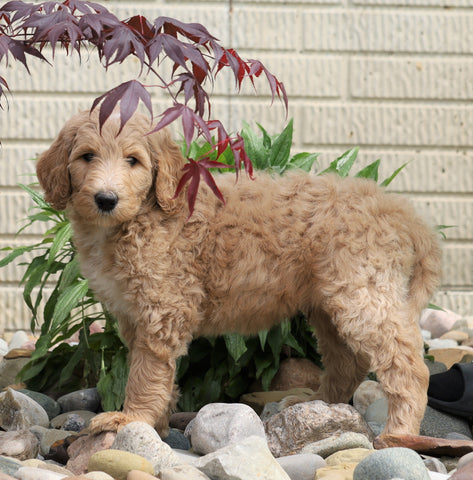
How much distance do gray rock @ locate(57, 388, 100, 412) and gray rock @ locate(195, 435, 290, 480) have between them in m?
1.54

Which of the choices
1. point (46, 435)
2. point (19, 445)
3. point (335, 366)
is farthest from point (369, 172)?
point (19, 445)

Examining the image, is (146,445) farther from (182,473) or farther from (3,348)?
(3,348)

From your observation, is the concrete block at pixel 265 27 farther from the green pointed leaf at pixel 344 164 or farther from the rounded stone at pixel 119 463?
the rounded stone at pixel 119 463

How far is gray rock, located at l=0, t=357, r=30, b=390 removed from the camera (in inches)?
188

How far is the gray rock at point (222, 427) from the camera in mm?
3250

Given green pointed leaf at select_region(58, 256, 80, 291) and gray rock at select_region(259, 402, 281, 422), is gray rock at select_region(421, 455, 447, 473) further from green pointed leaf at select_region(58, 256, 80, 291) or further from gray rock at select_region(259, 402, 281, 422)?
green pointed leaf at select_region(58, 256, 80, 291)

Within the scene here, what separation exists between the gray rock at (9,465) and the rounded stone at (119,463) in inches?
11.9

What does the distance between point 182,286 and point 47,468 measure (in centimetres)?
98

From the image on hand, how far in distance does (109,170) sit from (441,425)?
2179mm

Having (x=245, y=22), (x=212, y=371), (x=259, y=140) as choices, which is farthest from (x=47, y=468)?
(x=245, y=22)

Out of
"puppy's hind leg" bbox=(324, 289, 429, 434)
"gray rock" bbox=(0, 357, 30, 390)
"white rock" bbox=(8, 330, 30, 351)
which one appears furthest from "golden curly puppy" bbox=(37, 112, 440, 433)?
"white rock" bbox=(8, 330, 30, 351)

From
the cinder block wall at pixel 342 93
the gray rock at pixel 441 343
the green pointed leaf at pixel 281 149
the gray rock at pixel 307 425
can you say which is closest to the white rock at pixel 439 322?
the cinder block wall at pixel 342 93

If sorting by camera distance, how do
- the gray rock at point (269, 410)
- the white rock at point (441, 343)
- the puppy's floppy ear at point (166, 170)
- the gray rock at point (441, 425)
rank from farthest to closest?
the white rock at point (441, 343) → the gray rock at point (269, 410) → the gray rock at point (441, 425) → the puppy's floppy ear at point (166, 170)

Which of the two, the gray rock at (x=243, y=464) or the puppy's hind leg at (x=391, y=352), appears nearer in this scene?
the gray rock at (x=243, y=464)
